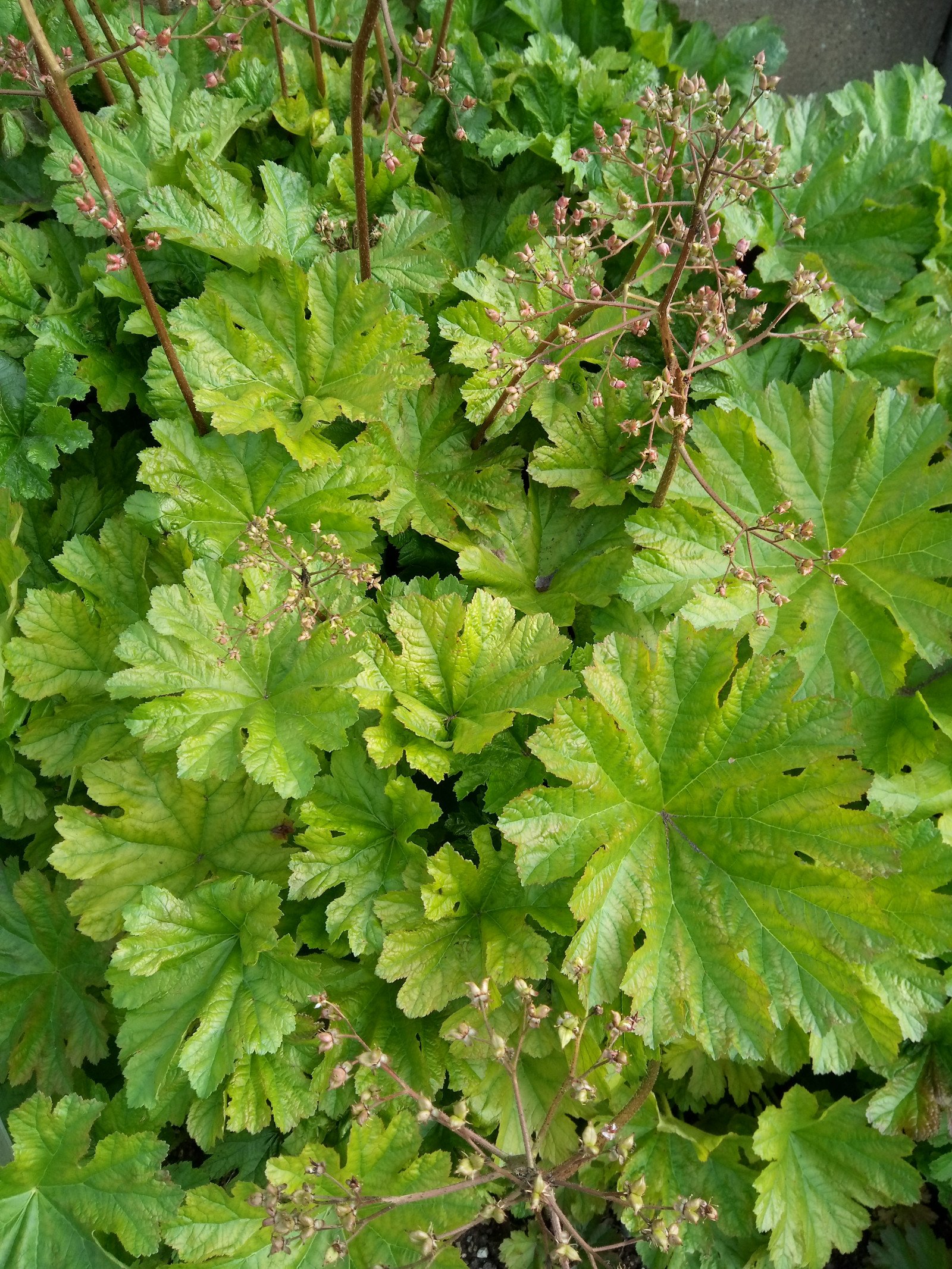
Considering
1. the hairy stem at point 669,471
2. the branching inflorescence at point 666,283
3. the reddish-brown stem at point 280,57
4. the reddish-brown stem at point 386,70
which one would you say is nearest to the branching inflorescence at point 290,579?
the branching inflorescence at point 666,283

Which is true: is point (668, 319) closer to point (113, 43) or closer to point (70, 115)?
point (70, 115)

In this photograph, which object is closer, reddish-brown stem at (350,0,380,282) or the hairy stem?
reddish-brown stem at (350,0,380,282)

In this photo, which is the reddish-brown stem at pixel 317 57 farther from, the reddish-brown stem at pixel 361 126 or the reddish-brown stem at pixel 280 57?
the reddish-brown stem at pixel 361 126

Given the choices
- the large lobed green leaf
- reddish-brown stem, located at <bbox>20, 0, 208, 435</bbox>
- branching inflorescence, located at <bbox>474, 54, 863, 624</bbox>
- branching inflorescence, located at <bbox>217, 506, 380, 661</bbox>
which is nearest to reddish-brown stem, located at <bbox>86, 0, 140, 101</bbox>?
reddish-brown stem, located at <bbox>20, 0, 208, 435</bbox>

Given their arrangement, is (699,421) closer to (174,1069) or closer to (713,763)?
(713,763)

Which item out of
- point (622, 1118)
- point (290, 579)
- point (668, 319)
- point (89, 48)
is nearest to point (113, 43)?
point (89, 48)

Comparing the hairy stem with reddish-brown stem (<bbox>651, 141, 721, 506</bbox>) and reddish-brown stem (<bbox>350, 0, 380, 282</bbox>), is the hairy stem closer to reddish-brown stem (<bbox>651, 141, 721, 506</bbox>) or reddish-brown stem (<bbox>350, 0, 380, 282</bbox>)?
reddish-brown stem (<bbox>651, 141, 721, 506</bbox>)
